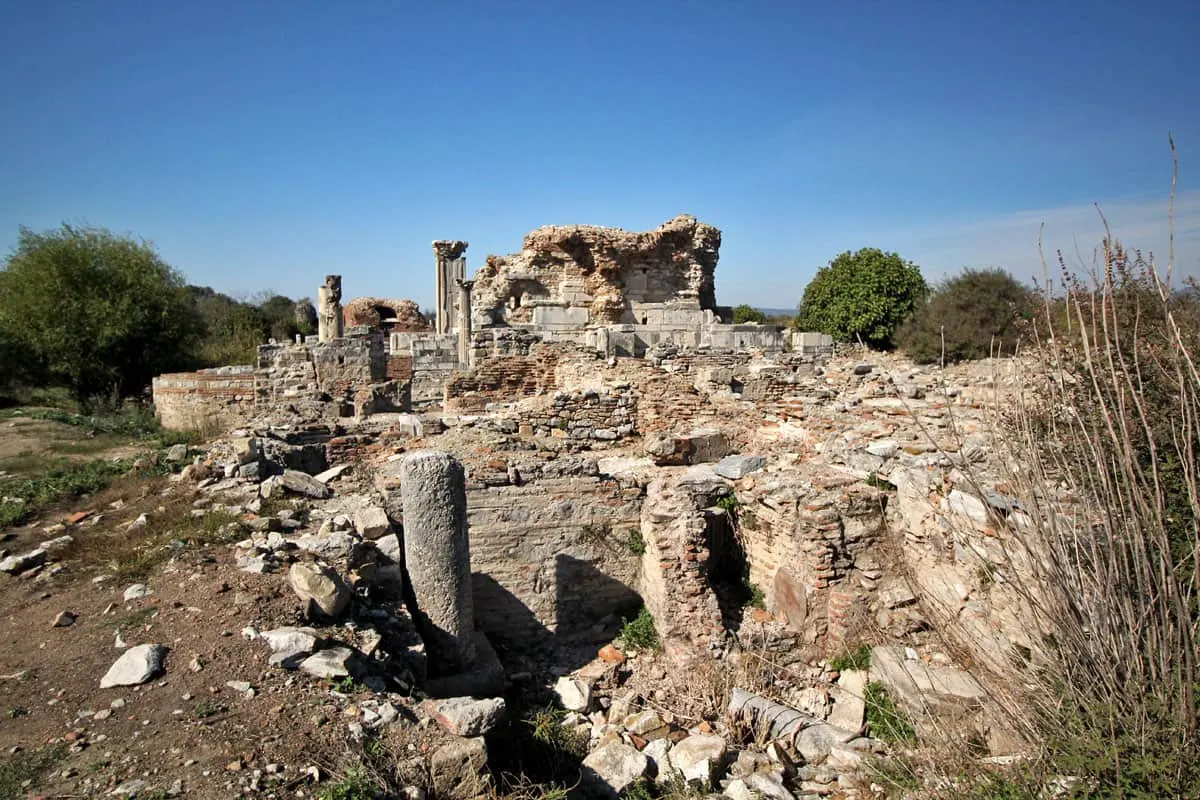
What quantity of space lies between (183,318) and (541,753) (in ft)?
64.6

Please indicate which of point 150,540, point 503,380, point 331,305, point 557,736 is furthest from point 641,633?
point 331,305

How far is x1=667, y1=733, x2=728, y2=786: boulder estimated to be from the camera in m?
4.26

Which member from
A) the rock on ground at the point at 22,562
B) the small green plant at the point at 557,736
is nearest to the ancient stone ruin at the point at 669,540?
the small green plant at the point at 557,736

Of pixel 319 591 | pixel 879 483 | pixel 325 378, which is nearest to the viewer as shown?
pixel 319 591

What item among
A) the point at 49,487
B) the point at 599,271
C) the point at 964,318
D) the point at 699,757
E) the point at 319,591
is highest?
the point at 599,271

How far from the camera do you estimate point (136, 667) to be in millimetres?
3742

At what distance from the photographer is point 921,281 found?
21.8m

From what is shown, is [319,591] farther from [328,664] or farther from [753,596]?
[753,596]

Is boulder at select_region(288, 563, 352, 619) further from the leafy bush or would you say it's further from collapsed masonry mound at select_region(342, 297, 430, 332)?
collapsed masonry mound at select_region(342, 297, 430, 332)

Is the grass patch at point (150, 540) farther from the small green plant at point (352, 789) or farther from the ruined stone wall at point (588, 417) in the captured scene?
the ruined stone wall at point (588, 417)

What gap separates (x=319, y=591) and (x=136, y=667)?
111cm

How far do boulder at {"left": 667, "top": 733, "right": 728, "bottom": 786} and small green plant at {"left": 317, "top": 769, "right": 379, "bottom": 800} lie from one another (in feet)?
7.02

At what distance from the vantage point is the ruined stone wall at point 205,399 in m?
13.6

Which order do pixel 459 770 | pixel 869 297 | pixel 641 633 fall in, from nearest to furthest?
pixel 459 770 < pixel 641 633 < pixel 869 297
